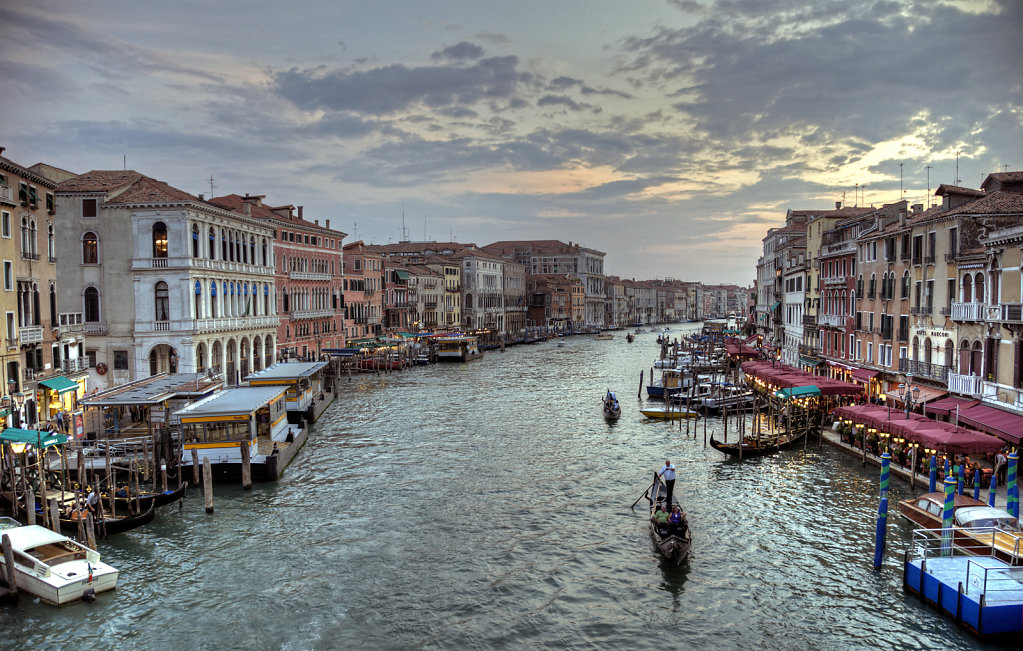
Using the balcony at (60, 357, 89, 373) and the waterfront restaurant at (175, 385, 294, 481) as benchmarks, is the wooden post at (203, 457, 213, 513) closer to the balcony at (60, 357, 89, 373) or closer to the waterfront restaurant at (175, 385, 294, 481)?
the waterfront restaurant at (175, 385, 294, 481)

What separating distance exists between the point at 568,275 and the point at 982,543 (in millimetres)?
104653

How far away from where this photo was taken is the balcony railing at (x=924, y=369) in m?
21.7

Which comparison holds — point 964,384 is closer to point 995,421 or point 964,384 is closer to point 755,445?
point 995,421

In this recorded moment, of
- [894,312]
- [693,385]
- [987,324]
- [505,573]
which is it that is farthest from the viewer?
[693,385]

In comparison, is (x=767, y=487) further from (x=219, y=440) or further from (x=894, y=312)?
(x=219, y=440)

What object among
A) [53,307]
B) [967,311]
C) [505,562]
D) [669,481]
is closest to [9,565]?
[505,562]

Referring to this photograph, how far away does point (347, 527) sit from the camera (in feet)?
53.1

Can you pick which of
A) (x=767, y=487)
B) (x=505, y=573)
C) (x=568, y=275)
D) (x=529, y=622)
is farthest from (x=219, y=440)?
(x=568, y=275)

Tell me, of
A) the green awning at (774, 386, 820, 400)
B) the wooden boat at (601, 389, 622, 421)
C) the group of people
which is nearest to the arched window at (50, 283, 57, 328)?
the group of people

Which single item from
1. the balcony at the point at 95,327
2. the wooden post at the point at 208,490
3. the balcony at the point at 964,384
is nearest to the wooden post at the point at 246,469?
the wooden post at the point at 208,490

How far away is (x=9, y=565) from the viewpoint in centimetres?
1177

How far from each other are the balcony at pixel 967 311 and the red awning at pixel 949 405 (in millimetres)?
2419

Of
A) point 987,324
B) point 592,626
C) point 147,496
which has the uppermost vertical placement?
point 987,324

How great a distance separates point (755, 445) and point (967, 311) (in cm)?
759
